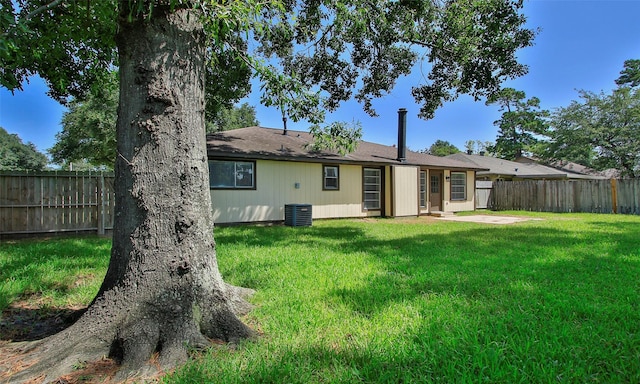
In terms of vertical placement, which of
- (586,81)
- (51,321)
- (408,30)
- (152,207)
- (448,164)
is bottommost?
(51,321)

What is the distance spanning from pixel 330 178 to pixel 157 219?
1052 centimetres

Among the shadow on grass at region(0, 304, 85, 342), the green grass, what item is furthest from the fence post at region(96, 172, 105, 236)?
the shadow on grass at region(0, 304, 85, 342)

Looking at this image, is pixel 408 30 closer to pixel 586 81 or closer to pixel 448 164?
pixel 448 164

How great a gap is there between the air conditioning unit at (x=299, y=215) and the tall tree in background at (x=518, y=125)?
1452 inches

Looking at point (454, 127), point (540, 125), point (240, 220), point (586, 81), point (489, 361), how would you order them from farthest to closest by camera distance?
1. point (454, 127)
2. point (540, 125)
3. point (586, 81)
4. point (240, 220)
5. point (489, 361)

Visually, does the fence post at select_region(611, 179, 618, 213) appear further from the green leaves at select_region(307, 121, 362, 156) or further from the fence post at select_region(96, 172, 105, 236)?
the fence post at select_region(96, 172, 105, 236)

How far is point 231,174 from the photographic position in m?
10.5

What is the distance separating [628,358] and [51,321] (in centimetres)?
459

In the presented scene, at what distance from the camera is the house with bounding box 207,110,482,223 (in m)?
10.6

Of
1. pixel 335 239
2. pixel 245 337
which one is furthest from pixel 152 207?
pixel 335 239

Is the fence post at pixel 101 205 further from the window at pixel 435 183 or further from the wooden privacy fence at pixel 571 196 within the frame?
the wooden privacy fence at pixel 571 196

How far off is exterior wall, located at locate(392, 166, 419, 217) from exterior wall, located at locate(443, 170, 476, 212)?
2.96 metres

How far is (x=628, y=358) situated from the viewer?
2139 mm

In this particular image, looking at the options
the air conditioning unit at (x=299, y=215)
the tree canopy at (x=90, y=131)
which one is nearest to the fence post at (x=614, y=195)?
the air conditioning unit at (x=299, y=215)
